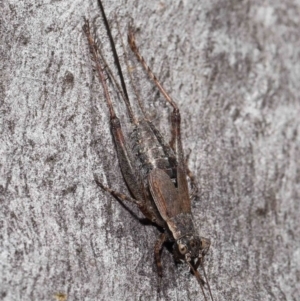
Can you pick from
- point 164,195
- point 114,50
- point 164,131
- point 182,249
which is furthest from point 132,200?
point 114,50

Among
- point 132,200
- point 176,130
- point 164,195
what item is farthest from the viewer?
point 176,130

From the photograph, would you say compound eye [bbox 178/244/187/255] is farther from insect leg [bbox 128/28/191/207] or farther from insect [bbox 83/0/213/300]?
insect leg [bbox 128/28/191/207]

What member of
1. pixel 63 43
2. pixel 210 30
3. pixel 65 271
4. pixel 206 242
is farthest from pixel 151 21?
pixel 65 271

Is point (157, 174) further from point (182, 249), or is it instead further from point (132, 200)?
point (182, 249)

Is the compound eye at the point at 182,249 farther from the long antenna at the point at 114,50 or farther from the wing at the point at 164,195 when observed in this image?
the long antenna at the point at 114,50

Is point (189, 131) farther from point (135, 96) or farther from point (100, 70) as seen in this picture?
point (100, 70)

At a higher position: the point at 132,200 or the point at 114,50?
the point at 114,50
